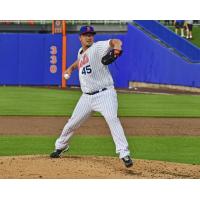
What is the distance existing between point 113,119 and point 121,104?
1334cm

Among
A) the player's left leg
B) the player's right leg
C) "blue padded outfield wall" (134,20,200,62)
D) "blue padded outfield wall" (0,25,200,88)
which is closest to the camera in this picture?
the player's left leg

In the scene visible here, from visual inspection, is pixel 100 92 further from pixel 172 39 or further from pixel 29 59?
pixel 29 59

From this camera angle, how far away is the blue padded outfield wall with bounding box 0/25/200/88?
106 feet

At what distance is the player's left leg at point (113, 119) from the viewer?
30.4 ft

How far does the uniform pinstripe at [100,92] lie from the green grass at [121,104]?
9.42 m

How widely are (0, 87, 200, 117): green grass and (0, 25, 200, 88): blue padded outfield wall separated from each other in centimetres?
544

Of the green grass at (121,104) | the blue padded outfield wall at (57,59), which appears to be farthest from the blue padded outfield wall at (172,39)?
the green grass at (121,104)

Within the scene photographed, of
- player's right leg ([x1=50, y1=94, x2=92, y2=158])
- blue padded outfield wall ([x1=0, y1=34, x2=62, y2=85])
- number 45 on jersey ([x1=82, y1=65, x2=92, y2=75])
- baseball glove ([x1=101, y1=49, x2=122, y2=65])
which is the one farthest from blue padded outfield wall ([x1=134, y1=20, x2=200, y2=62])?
baseball glove ([x1=101, y1=49, x2=122, y2=65])

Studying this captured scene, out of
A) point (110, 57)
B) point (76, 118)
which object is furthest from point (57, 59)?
point (110, 57)

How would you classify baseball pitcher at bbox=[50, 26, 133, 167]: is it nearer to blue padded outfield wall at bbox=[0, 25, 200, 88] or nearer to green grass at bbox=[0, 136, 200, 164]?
green grass at bbox=[0, 136, 200, 164]

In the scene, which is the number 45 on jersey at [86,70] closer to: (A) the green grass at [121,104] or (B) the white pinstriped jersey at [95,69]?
(B) the white pinstriped jersey at [95,69]

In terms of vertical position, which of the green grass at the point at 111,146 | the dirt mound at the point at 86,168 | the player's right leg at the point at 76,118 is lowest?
the green grass at the point at 111,146

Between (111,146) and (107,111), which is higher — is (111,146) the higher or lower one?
the lower one

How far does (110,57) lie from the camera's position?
915cm
